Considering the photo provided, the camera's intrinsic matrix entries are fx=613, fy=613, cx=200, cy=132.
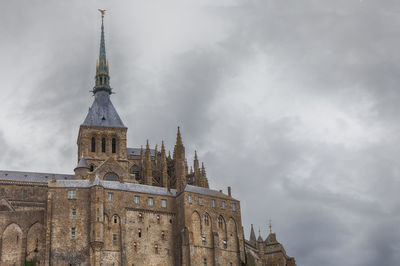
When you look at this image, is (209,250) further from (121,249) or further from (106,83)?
(106,83)

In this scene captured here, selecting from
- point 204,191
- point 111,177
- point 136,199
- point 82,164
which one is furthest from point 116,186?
point 82,164

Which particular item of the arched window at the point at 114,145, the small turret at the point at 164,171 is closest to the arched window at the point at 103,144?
the arched window at the point at 114,145

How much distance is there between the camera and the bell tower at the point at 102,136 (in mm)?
104750

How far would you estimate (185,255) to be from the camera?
81.2 metres

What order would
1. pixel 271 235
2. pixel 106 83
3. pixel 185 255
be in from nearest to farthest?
1. pixel 185 255
2. pixel 271 235
3. pixel 106 83

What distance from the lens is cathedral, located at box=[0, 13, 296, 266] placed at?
7762 cm

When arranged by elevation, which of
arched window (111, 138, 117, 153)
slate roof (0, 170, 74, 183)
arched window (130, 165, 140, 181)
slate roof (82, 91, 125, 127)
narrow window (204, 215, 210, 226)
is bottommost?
narrow window (204, 215, 210, 226)

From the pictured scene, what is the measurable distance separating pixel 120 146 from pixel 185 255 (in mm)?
31224

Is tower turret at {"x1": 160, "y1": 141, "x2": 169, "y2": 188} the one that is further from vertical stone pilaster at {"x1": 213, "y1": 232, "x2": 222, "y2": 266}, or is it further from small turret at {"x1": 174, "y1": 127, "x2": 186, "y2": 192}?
vertical stone pilaster at {"x1": 213, "y1": 232, "x2": 222, "y2": 266}

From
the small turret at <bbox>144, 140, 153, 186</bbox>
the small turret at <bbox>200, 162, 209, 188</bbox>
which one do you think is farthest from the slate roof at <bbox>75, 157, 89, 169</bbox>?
the small turret at <bbox>200, 162, 209, 188</bbox>

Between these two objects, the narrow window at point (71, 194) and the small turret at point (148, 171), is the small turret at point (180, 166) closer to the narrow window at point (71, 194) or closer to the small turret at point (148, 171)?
the small turret at point (148, 171)

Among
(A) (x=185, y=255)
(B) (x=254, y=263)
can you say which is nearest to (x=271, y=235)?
(B) (x=254, y=263)

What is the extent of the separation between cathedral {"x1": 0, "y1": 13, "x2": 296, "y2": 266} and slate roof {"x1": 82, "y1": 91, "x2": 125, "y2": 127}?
12.2 m

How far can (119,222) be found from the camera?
81125 mm
